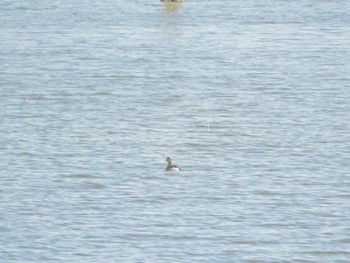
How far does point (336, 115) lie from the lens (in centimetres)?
4372

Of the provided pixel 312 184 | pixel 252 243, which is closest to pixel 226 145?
pixel 312 184

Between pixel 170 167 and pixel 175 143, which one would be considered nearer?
Result: pixel 170 167

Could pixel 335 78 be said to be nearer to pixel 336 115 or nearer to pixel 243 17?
pixel 336 115

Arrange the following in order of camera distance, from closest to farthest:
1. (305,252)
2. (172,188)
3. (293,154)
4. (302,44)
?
(305,252) < (172,188) < (293,154) < (302,44)

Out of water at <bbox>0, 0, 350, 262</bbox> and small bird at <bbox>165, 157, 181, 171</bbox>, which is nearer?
water at <bbox>0, 0, 350, 262</bbox>

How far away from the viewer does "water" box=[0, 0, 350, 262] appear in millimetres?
29703

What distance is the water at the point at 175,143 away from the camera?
97.5 feet

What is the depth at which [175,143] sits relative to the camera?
3947 centimetres

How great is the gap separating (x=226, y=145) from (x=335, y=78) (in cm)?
1303

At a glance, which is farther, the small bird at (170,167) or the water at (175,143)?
the small bird at (170,167)

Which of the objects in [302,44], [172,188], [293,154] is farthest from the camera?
[302,44]

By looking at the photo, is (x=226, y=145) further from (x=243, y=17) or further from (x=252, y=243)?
(x=243, y=17)

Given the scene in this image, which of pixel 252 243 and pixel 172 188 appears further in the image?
pixel 172 188

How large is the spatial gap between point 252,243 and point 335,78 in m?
22.8
